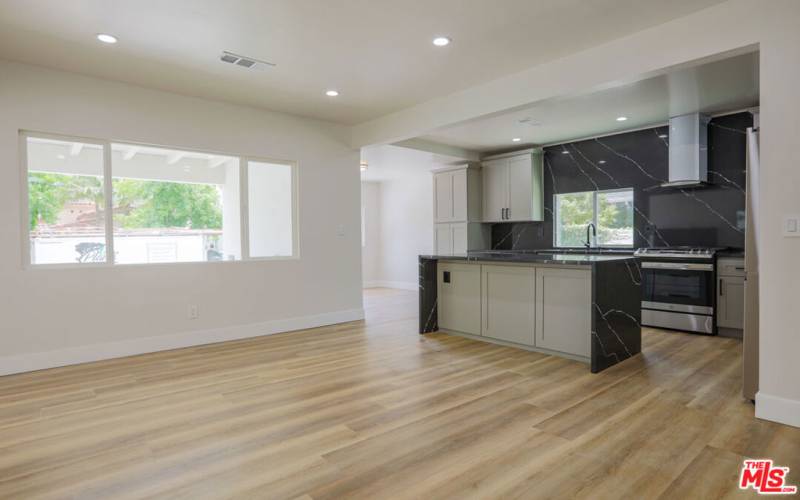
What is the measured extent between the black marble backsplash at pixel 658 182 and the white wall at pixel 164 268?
3.18 metres

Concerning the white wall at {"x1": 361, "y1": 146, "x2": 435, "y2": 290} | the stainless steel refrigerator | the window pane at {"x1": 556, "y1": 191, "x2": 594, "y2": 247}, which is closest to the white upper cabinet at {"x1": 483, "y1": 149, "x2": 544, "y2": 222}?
the window pane at {"x1": 556, "y1": 191, "x2": 594, "y2": 247}

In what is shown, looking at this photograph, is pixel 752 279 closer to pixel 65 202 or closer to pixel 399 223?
pixel 65 202

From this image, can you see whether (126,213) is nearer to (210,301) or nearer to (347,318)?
(210,301)

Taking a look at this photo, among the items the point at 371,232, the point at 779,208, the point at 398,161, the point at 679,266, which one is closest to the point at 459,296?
the point at 679,266

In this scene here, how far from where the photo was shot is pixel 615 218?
6.11 m

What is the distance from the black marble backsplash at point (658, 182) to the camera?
16.6ft

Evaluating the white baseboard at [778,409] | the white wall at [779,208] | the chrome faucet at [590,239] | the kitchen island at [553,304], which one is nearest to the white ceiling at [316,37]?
the white wall at [779,208]

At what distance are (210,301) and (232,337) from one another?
1.52 feet

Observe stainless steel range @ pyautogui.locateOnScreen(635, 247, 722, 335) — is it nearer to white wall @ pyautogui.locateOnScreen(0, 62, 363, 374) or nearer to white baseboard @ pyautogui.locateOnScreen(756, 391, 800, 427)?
white baseboard @ pyautogui.locateOnScreen(756, 391, 800, 427)

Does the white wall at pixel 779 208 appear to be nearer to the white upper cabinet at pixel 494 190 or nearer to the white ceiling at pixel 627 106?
the white ceiling at pixel 627 106

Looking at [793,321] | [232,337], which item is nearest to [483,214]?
[232,337]

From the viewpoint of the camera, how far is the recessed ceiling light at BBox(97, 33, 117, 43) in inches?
123

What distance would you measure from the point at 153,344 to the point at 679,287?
18.6ft

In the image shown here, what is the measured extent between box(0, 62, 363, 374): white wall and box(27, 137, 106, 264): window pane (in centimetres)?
13
